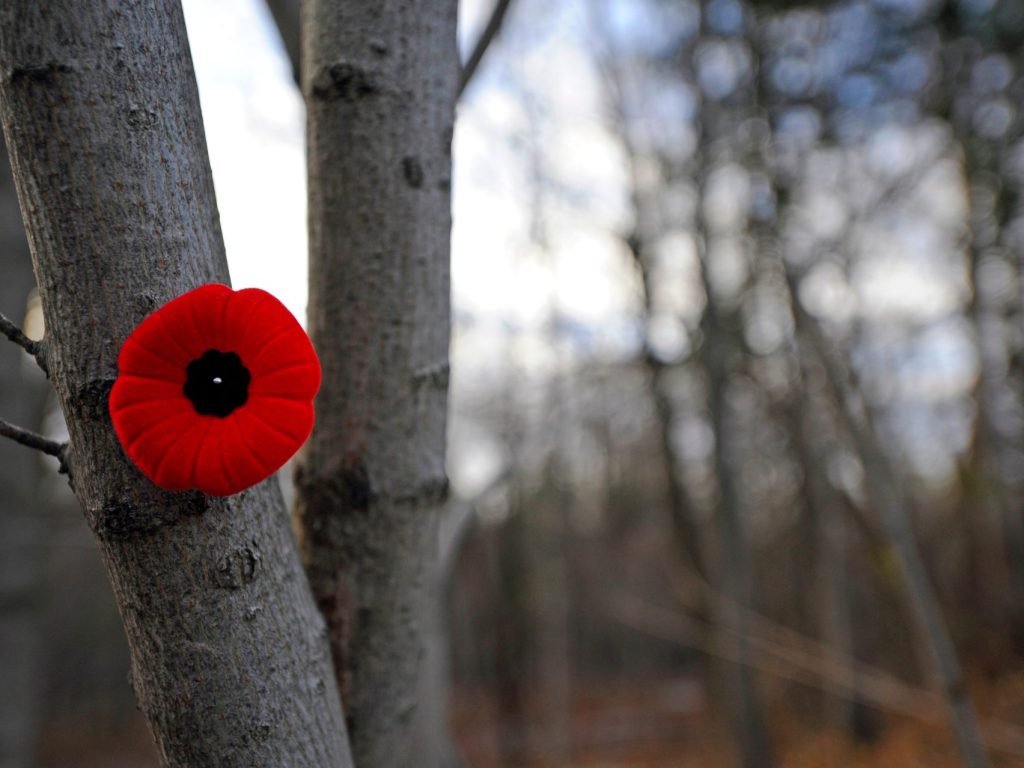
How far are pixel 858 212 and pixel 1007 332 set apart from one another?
355cm

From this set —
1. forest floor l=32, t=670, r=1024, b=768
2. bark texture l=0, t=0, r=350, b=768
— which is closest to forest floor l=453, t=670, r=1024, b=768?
forest floor l=32, t=670, r=1024, b=768

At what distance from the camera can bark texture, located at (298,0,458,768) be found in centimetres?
87

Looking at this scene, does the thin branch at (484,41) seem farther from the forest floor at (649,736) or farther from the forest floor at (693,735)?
the forest floor at (693,735)

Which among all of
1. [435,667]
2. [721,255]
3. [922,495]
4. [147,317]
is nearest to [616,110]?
[721,255]

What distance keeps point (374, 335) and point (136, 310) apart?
301 mm

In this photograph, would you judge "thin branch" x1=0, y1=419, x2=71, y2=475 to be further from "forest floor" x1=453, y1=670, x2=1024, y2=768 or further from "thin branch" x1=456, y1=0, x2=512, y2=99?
"forest floor" x1=453, y1=670, x2=1024, y2=768

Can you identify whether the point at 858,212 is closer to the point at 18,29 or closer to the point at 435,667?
the point at 435,667

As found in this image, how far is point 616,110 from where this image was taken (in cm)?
807

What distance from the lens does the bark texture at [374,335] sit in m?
0.87

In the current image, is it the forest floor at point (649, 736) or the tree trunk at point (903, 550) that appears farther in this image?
the forest floor at point (649, 736)

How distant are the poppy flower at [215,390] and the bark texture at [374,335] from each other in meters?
0.26

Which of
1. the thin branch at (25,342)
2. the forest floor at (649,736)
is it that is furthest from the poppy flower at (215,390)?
the forest floor at (649,736)

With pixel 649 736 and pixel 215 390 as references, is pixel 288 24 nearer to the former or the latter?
pixel 215 390

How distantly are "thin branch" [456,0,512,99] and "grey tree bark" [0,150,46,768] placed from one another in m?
2.94
